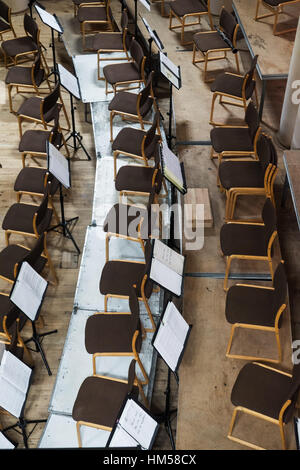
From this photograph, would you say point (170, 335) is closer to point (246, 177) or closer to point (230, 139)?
point (246, 177)

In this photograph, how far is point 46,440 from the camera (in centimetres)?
508

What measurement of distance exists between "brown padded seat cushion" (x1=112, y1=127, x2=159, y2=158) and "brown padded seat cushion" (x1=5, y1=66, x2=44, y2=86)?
200 centimetres

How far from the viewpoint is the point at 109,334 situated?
528cm

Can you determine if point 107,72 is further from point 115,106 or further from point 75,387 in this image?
point 75,387

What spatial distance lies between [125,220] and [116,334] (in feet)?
4.48

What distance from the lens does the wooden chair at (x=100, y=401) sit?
15.7 ft

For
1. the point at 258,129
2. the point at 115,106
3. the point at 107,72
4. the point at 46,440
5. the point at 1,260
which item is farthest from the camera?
the point at 107,72

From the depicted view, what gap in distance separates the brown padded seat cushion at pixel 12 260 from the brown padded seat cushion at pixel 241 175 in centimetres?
209

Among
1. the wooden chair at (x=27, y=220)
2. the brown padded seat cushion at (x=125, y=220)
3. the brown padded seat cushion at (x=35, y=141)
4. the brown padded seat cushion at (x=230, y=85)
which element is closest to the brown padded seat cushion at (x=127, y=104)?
the brown padded seat cushion at (x=35, y=141)

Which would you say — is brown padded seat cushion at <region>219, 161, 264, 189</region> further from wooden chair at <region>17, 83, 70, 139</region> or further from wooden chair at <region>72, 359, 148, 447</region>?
wooden chair at <region>72, 359, 148, 447</region>

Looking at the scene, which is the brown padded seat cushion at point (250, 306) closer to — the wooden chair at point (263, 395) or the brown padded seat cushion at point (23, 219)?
the wooden chair at point (263, 395)
